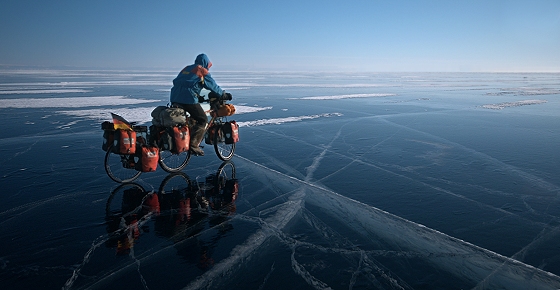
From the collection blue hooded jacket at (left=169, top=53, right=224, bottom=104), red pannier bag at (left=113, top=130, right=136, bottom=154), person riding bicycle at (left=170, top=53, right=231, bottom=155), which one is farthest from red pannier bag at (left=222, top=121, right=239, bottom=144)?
red pannier bag at (left=113, top=130, right=136, bottom=154)

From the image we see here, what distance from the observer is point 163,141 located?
22.5ft

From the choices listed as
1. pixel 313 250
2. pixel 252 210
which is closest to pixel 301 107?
pixel 252 210

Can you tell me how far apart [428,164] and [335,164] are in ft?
6.72

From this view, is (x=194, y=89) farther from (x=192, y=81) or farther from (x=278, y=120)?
(x=278, y=120)

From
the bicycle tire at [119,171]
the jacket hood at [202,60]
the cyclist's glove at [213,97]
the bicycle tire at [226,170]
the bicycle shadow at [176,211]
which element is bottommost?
the bicycle tire at [226,170]

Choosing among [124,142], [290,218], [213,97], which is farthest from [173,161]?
[290,218]

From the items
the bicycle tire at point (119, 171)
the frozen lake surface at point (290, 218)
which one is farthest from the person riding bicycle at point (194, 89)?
the bicycle tire at point (119, 171)

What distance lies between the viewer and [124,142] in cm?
611

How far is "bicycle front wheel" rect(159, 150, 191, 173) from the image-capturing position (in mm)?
7233

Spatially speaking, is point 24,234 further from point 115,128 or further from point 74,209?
point 115,128

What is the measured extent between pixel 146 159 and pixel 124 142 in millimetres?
521

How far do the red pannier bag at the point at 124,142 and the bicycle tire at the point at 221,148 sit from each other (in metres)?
2.14

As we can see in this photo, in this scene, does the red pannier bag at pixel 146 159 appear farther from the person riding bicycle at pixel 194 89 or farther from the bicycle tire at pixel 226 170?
the bicycle tire at pixel 226 170

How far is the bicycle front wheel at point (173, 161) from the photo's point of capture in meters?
7.23
